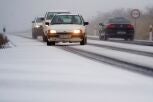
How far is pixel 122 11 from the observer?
67375mm

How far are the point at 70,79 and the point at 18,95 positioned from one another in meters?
1.95

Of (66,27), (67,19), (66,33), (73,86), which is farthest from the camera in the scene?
(67,19)

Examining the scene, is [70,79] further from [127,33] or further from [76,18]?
[127,33]

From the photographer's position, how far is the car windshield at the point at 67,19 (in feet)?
81.7

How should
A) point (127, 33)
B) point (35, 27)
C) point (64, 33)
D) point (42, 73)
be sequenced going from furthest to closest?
point (35, 27) → point (127, 33) → point (64, 33) → point (42, 73)

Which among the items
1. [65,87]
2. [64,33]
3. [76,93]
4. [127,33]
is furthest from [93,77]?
[127,33]

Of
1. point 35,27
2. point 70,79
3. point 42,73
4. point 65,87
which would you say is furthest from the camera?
point 35,27

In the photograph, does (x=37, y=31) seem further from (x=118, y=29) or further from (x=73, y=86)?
(x=73, y=86)

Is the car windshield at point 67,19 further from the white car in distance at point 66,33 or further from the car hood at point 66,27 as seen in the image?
the car hood at point 66,27

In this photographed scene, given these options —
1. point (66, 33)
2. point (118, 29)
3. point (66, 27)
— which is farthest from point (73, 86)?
point (118, 29)

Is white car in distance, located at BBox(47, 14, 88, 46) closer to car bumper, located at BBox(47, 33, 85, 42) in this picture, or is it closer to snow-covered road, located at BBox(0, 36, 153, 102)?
car bumper, located at BBox(47, 33, 85, 42)

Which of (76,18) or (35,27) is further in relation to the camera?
(35,27)

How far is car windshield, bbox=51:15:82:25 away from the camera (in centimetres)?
2491

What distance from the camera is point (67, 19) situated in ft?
82.2
